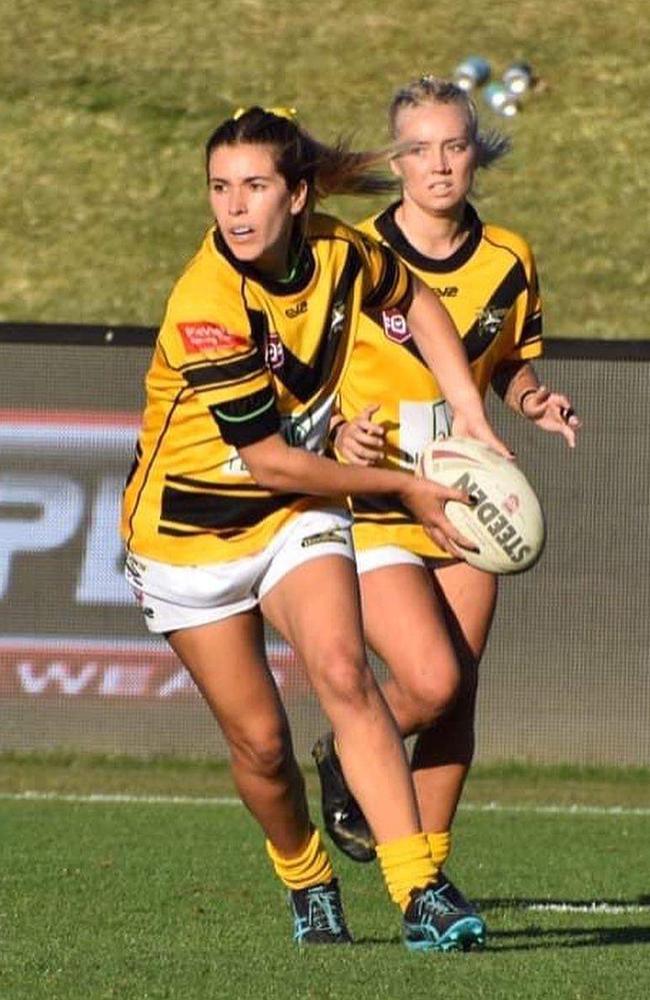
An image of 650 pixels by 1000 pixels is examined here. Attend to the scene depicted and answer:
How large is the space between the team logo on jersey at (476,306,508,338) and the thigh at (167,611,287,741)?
1410 millimetres

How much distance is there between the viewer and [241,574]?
6141mm

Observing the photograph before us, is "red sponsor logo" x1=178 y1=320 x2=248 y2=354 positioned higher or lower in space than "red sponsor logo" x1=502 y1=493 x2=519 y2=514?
higher

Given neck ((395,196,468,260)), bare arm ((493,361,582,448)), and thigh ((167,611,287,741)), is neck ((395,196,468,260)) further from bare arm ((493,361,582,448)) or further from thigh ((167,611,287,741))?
thigh ((167,611,287,741))

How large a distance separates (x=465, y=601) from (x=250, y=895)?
4.54 ft

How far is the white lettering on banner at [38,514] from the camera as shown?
41.0ft

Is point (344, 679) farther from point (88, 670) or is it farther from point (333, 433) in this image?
point (88, 670)

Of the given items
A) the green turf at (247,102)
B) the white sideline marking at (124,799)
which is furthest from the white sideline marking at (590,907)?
the green turf at (247,102)

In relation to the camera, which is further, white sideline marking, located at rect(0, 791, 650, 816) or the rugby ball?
white sideline marking, located at rect(0, 791, 650, 816)

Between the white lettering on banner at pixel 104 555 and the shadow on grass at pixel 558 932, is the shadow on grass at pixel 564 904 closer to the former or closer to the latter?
the shadow on grass at pixel 558 932

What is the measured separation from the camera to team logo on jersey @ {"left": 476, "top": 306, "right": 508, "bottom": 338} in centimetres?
722

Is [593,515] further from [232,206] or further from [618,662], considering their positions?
[232,206]

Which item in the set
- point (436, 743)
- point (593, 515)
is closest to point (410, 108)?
point (436, 743)

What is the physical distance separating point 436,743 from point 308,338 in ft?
5.62

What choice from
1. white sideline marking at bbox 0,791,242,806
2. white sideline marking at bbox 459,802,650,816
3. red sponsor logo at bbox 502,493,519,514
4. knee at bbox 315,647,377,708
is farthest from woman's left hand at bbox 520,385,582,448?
white sideline marking at bbox 0,791,242,806
